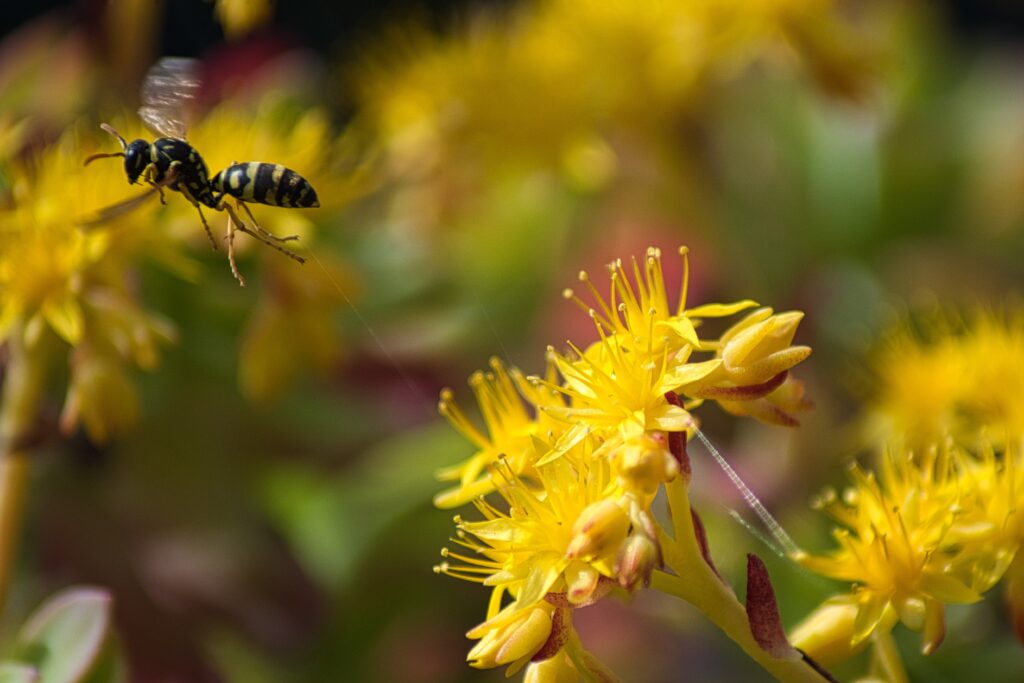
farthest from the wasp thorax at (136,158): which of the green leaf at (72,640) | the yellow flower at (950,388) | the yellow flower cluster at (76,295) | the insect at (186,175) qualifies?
the yellow flower at (950,388)

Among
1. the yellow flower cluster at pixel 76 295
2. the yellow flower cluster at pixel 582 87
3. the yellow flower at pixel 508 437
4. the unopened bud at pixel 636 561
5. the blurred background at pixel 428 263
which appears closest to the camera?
the unopened bud at pixel 636 561

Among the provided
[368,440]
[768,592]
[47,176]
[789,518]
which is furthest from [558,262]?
[768,592]

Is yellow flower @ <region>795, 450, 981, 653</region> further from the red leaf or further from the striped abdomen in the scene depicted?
the striped abdomen

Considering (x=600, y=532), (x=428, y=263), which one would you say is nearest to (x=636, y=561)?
(x=600, y=532)

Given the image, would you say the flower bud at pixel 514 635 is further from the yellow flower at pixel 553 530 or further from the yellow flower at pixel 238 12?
the yellow flower at pixel 238 12

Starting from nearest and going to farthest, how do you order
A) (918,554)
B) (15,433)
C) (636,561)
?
(636,561) < (918,554) < (15,433)

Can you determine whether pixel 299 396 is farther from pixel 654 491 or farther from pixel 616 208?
pixel 654 491

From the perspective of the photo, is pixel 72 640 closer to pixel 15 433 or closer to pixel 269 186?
pixel 15 433
